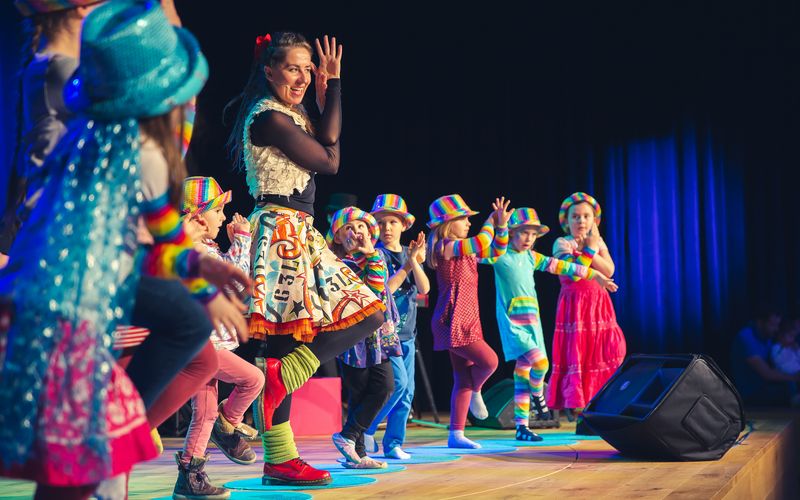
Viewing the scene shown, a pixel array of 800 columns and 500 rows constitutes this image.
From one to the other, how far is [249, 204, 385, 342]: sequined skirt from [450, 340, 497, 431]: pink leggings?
1.92m

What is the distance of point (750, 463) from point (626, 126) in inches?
198

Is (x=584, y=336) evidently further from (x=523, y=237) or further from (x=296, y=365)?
(x=296, y=365)

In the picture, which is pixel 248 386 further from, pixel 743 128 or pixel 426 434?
pixel 743 128

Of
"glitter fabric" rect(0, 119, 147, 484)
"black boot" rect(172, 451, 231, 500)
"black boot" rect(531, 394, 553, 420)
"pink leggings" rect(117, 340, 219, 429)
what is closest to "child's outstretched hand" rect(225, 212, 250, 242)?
"black boot" rect(172, 451, 231, 500)

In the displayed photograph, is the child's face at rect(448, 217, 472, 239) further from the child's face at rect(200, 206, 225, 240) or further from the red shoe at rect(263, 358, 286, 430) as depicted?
the red shoe at rect(263, 358, 286, 430)

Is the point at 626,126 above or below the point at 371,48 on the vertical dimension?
below

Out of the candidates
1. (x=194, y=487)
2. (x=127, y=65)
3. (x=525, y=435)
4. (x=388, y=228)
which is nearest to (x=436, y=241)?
(x=388, y=228)

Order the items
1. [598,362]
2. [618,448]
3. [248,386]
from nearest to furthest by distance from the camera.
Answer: [248,386]
[618,448]
[598,362]

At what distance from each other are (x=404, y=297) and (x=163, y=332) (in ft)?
10.3

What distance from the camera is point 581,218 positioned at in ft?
19.1

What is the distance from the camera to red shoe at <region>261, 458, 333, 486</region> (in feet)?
10.1

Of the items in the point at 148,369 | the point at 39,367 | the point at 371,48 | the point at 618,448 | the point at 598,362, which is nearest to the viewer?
the point at 39,367

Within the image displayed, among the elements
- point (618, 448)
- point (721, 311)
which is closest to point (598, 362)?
point (618, 448)

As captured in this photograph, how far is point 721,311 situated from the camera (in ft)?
26.9
